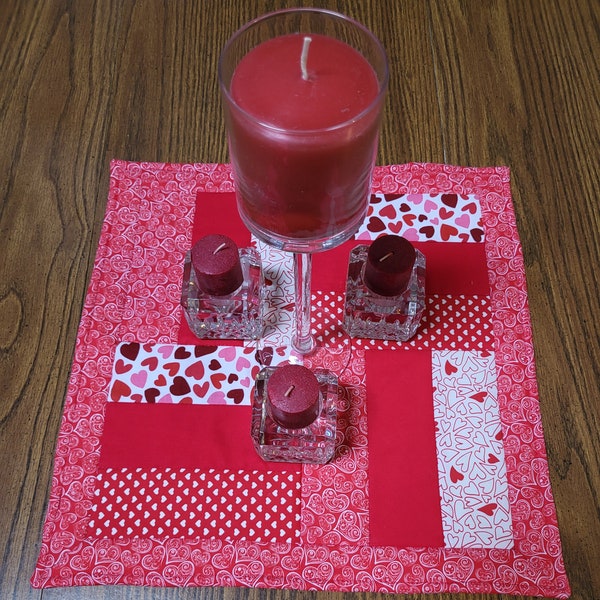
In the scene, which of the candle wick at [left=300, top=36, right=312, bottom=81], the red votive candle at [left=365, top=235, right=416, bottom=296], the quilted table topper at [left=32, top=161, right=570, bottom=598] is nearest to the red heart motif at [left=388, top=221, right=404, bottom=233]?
the quilted table topper at [left=32, top=161, right=570, bottom=598]

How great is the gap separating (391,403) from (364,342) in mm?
68

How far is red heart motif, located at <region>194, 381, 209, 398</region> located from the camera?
0.64 m

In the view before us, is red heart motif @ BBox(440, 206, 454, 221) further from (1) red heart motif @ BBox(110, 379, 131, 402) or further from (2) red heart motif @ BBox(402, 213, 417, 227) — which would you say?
(1) red heart motif @ BBox(110, 379, 131, 402)

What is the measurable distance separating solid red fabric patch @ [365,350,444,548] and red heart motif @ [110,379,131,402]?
0.23 metres

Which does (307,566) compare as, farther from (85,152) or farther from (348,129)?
(85,152)

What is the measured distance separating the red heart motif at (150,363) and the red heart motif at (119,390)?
0.03m


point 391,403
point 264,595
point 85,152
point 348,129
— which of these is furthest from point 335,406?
point 85,152

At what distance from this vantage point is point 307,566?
574mm

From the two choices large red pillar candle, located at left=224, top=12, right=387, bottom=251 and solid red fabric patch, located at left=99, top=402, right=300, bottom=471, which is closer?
large red pillar candle, located at left=224, top=12, right=387, bottom=251

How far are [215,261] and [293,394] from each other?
0.48 ft

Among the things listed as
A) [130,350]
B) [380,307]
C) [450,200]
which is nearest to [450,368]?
[380,307]

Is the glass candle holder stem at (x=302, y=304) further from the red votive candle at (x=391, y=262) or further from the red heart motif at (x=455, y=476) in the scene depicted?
the red heart motif at (x=455, y=476)

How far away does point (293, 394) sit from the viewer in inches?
22.0

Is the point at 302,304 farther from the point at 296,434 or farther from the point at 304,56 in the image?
the point at 304,56
